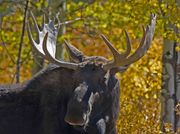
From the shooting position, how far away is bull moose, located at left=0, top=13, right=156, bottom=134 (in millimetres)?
9711

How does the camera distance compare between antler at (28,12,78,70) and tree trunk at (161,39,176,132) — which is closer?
antler at (28,12,78,70)

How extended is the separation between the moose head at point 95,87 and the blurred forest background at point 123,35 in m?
1.80

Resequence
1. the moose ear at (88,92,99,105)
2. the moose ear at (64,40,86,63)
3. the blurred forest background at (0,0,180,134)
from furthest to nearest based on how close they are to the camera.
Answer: the blurred forest background at (0,0,180,134) < the moose ear at (64,40,86,63) < the moose ear at (88,92,99,105)

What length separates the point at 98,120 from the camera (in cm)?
983

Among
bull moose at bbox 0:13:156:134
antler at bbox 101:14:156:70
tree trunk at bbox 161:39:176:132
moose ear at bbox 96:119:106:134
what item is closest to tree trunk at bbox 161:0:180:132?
tree trunk at bbox 161:39:176:132

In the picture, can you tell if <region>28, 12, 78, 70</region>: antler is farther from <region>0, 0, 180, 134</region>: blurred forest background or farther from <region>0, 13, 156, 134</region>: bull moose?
<region>0, 0, 180, 134</region>: blurred forest background

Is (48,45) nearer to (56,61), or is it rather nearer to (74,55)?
(74,55)

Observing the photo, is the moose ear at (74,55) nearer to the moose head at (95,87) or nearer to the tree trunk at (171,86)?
the moose head at (95,87)

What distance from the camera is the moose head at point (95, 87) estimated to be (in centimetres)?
939

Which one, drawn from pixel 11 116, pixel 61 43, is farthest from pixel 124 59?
pixel 61 43

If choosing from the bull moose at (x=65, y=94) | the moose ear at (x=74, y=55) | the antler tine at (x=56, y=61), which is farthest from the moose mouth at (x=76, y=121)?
the moose ear at (x=74, y=55)

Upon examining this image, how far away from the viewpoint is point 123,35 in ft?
53.6

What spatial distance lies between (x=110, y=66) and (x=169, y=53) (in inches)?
117

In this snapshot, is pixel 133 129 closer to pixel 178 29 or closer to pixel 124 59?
pixel 178 29
